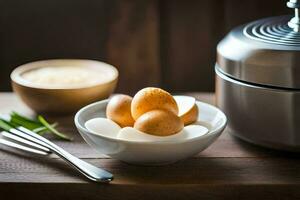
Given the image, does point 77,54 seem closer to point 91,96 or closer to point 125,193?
point 91,96

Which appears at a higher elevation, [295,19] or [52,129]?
[295,19]

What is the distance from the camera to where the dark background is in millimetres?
1217

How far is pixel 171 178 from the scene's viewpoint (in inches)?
29.3

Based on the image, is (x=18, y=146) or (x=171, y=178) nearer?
(x=171, y=178)

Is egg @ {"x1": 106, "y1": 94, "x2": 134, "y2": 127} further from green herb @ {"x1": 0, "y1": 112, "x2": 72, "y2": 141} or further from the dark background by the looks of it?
the dark background

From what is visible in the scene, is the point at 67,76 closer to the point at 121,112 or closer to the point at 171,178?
the point at 121,112

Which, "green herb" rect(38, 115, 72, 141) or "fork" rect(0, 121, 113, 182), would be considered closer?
"fork" rect(0, 121, 113, 182)

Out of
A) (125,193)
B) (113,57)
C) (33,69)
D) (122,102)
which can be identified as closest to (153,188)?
(125,193)

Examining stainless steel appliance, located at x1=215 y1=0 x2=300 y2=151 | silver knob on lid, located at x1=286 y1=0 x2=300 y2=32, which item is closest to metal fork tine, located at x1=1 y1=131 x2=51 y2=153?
stainless steel appliance, located at x1=215 y1=0 x2=300 y2=151

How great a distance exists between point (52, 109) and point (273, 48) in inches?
14.9

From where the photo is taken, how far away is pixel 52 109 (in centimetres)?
98

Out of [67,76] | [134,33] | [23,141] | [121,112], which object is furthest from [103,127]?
[134,33]

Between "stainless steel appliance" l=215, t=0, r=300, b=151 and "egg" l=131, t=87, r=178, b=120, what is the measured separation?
9 cm

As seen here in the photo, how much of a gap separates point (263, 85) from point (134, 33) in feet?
1.70
